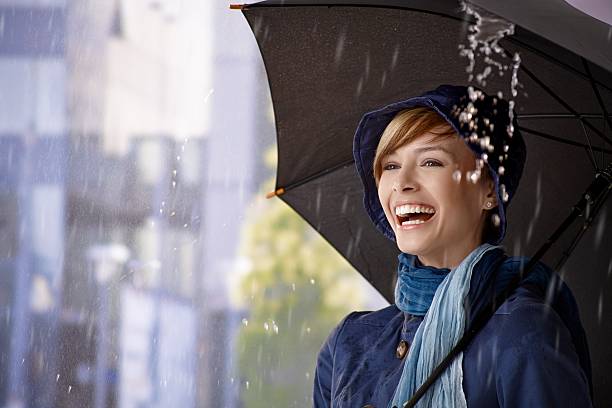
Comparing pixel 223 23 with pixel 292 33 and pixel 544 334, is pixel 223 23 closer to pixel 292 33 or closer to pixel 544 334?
pixel 292 33

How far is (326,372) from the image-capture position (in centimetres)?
207

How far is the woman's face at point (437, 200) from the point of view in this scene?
187 cm

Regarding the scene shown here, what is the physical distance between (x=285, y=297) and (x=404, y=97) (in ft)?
15.7

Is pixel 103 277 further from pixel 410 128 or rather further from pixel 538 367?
pixel 538 367

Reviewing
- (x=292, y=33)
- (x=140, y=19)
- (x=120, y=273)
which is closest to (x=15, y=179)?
(x=120, y=273)

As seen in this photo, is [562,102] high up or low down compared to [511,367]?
up

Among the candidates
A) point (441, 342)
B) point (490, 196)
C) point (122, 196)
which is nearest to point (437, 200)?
point (490, 196)

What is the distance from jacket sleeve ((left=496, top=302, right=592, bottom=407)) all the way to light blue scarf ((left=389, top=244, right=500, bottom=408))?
90 millimetres

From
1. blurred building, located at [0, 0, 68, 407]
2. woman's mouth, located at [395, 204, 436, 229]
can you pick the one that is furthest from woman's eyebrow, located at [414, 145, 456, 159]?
blurred building, located at [0, 0, 68, 407]

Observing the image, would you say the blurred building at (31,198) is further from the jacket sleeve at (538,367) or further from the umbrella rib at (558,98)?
the jacket sleeve at (538,367)

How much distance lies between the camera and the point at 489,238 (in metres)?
1.96

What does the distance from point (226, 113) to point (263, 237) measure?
1074 mm

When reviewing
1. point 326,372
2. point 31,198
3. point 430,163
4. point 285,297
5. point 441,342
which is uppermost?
point 430,163

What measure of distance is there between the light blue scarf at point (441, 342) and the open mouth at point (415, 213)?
0.11 m
